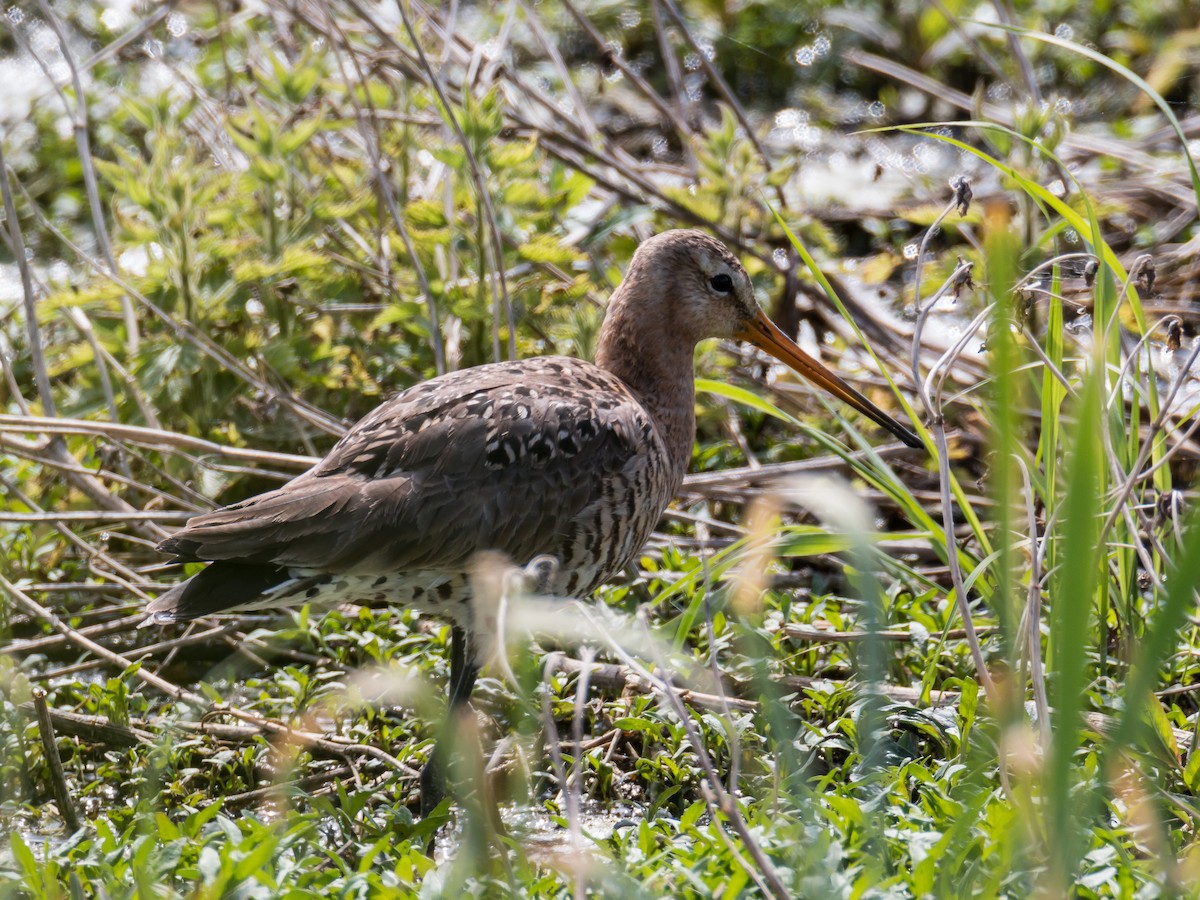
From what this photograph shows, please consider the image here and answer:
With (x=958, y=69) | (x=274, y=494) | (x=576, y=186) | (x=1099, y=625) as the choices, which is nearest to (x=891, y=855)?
(x=1099, y=625)

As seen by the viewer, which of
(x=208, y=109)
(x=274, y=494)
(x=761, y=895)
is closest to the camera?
(x=761, y=895)

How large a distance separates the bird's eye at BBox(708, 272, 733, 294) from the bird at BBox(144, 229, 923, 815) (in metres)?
0.40

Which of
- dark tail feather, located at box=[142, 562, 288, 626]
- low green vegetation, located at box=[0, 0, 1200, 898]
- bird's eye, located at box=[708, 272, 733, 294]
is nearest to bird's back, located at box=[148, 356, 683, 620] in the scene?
dark tail feather, located at box=[142, 562, 288, 626]

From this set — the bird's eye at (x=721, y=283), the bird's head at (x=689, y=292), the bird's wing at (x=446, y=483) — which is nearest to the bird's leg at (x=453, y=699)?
the bird's wing at (x=446, y=483)

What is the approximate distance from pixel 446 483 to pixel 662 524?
4.67 ft

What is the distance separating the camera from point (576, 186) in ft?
14.9

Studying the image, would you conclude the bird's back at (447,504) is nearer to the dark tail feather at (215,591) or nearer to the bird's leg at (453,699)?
the dark tail feather at (215,591)

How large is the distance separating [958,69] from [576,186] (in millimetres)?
3167

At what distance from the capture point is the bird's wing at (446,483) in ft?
9.89

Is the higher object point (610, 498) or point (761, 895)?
point (610, 498)

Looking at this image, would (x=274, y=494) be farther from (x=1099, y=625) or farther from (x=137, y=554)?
(x=1099, y=625)

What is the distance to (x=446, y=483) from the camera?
3158 mm

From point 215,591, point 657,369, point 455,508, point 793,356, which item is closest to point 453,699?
point 455,508

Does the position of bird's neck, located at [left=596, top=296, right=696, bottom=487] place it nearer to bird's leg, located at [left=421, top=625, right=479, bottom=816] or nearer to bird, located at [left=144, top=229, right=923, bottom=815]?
bird, located at [left=144, top=229, right=923, bottom=815]
